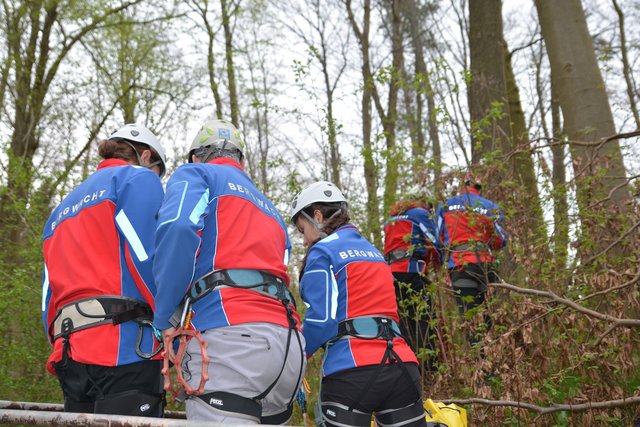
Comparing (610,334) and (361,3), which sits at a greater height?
(361,3)

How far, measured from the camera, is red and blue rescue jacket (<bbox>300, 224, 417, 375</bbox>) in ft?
12.7

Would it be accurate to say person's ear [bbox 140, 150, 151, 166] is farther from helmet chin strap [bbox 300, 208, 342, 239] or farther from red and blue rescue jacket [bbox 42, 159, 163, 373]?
helmet chin strap [bbox 300, 208, 342, 239]

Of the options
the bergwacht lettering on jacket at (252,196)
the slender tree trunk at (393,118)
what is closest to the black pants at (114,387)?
the bergwacht lettering on jacket at (252,196)

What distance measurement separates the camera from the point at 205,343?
285 cm

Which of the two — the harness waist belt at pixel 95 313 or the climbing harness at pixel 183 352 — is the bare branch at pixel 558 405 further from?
the harness waist belt at pixel 95 313

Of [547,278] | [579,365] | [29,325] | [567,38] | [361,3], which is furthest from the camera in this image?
[361,3]

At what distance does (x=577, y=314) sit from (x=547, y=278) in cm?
45

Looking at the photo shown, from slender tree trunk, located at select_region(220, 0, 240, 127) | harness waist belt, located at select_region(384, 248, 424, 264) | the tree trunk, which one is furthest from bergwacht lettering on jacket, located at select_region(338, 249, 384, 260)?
slender tree trunk, located at select_region(220, 0, 240, 127)

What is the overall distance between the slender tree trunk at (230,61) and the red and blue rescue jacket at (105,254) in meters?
15.0

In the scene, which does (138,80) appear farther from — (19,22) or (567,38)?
(567,38)

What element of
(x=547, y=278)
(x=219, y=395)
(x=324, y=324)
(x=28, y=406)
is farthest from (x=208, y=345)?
(x=547, y=278)

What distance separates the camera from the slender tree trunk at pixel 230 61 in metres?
18.5

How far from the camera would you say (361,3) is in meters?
Answer: 17.3

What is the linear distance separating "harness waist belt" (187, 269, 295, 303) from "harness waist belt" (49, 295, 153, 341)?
0.37 meters
